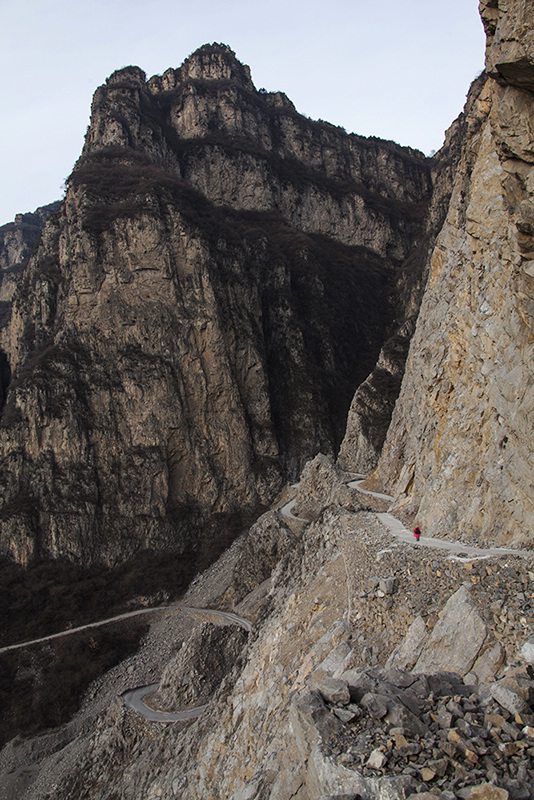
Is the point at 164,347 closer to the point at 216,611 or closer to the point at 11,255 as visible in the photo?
the point at 216,611

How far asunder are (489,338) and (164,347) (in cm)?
4610

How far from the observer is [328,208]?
91375 mm

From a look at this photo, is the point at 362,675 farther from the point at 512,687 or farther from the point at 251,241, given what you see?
the point at 251,241

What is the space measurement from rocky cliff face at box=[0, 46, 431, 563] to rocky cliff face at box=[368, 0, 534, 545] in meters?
35.3

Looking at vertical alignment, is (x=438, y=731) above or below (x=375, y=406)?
above

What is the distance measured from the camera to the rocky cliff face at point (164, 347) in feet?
168

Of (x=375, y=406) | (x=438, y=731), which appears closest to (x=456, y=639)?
(x=438, y=731)

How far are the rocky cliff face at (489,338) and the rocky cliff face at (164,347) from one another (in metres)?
35.3

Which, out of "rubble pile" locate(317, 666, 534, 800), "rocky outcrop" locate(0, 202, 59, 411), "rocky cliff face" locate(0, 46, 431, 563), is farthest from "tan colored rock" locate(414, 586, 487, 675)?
"rocky outcrop" locate(0, 202, 59, 411)

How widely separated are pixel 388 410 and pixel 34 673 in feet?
112

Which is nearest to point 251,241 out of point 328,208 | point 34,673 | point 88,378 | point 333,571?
point 328,208

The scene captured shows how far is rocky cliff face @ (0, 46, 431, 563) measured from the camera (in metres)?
51.3

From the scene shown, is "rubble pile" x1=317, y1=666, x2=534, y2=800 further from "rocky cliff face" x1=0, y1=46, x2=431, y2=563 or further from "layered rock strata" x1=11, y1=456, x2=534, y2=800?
"rocky cliff face" x1=0, y1=46, x2=431, y2=563

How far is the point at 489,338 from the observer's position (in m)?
14.5
